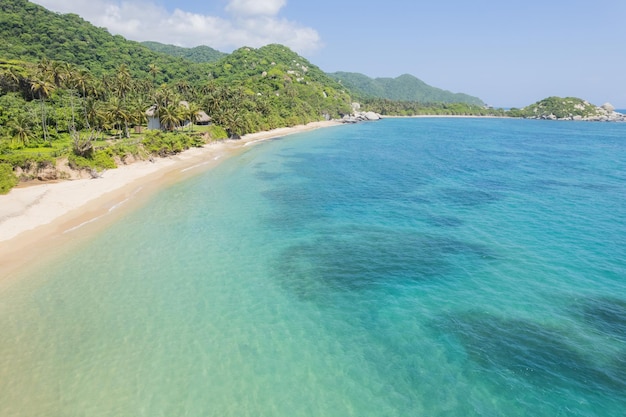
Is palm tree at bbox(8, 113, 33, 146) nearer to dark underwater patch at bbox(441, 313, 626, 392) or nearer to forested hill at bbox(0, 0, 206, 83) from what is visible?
dark underwater patch at bbox(441, 313, 626, 392)

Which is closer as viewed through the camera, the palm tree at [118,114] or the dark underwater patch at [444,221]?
the dark underwater patch at [444,221]

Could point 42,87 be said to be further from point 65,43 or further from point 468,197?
point 65,43

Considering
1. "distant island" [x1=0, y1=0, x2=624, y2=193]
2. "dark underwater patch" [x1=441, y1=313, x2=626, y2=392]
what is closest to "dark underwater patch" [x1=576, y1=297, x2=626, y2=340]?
"dark underwater patch" [x1=441, y1=313, x2=626, y2=392]

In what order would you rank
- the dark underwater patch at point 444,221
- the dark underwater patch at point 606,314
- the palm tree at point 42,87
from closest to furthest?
the dark underwater patch at point 606,314 → the dark underwater patch at point 444,221 → the palm tree at point 42,87

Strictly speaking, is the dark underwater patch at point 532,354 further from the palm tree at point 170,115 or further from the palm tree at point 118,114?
the palm tree at point 170,115

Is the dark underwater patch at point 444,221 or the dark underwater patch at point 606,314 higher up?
the dark underwater patch at point 606,314

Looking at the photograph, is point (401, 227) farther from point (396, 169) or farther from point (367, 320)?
point (396, 169)

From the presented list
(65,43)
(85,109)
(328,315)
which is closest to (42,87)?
(85,109)

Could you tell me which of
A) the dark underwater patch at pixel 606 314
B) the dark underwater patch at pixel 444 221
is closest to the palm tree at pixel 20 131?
the dark underwater patch at pixel 444 221
